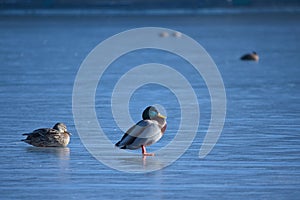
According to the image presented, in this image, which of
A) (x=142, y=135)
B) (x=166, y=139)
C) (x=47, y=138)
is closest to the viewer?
(x=142, y=135)

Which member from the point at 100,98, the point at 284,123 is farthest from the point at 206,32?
the point at 284,123

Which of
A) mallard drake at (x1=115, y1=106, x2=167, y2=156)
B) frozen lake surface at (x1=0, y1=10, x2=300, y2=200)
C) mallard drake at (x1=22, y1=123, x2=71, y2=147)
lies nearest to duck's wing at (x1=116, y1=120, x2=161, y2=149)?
mallard drake at (x1=115, y1=106, x2=167, y2=156)

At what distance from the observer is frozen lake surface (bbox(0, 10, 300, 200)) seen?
27.1ft

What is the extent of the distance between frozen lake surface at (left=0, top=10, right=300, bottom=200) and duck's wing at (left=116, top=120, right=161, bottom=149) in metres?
0.16

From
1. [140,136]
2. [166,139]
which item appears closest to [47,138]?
[140,136]

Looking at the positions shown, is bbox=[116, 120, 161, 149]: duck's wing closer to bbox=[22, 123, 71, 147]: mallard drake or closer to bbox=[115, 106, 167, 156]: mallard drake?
bbox=[115, 106, 167, 156]: mallard drake

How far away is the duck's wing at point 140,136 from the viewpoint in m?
9.80

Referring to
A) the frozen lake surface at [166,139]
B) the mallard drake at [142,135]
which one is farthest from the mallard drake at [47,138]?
the mallard drake at [142,135]

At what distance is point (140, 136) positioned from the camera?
983cm

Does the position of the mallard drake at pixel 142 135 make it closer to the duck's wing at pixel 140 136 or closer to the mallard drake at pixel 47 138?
the duck's wing at pixel 140 136

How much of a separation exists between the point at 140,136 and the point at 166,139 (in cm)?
135

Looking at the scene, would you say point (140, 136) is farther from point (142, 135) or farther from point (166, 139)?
point (166, 139)

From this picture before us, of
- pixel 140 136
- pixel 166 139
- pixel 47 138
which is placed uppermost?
pixel 166 139

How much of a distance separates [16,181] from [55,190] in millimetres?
537
